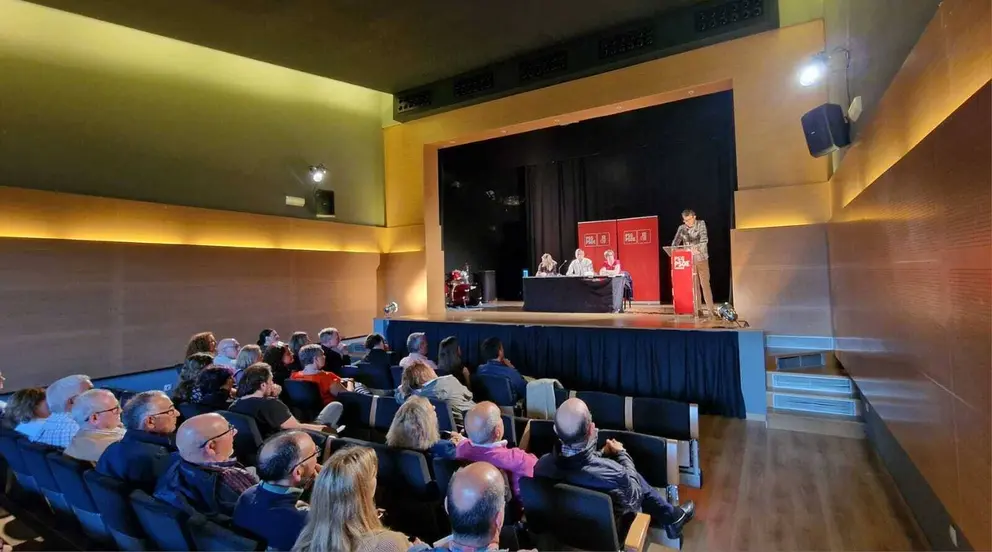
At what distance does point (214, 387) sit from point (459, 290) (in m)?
7.43

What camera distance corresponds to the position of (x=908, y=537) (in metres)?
2.63

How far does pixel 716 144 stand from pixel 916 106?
24.1 feet

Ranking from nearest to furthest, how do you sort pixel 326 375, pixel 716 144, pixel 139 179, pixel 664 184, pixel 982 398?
1. pixel 982 398
2. pixel 326 375
3. pixel 139 179
4. pixel 716 144
5. pixel 664 184

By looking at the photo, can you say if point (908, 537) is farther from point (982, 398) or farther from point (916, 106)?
point (916, 106)

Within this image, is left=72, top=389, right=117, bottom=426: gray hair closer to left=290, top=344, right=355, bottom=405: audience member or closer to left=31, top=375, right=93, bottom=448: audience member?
left=31, top=375, right=93, bottom=448: audience member

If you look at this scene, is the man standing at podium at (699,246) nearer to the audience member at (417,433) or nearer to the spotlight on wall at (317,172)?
the audience member at (417,433)

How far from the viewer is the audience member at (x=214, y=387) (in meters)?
3.10

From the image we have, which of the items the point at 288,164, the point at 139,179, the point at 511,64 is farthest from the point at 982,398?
the point at 288,164

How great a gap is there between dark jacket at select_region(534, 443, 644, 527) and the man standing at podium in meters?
4.53

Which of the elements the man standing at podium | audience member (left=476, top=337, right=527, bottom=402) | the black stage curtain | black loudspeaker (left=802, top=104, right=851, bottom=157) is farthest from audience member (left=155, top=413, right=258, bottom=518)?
the man standing at podium

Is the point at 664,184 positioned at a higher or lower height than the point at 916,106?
higher

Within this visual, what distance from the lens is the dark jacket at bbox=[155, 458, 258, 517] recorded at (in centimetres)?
186

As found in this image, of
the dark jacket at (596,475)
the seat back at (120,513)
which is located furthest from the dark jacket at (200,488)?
the dark jacket at (596,475)

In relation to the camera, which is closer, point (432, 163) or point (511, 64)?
point (511, 64)
